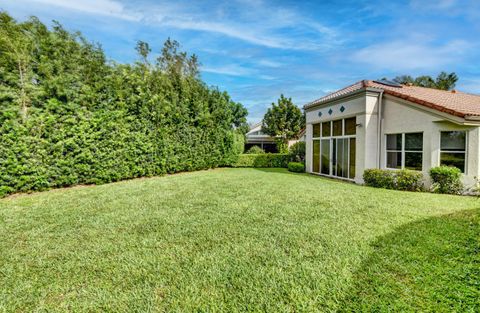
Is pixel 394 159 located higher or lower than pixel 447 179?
higher

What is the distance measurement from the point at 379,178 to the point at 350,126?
341 cm

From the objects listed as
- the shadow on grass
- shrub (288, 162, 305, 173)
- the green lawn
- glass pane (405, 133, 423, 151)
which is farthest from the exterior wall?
the shadow on grass

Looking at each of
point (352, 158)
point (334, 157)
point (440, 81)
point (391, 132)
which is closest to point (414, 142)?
point (391, 132)

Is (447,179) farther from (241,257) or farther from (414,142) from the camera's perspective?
(241,257)

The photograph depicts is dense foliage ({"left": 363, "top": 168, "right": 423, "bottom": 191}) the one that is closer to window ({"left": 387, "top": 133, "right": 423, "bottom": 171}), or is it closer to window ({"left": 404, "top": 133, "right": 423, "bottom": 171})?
window ({"left": 404, "top": 133, "right": 423, "bottom": 171})

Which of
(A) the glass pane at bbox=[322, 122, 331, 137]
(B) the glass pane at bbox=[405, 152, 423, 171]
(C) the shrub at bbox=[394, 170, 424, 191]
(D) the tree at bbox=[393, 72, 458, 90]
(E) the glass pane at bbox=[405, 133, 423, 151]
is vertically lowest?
(C) the shrub at bbox=[394, 170, 424, 191]

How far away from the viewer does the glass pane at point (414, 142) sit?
1019cm

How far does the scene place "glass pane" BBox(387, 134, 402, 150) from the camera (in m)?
11.0

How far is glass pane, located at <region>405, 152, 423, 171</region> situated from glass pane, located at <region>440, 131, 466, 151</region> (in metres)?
0.91

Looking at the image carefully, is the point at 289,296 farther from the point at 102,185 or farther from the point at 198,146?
the point at 198,146

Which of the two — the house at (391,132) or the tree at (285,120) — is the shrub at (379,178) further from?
the tree at (285,120)

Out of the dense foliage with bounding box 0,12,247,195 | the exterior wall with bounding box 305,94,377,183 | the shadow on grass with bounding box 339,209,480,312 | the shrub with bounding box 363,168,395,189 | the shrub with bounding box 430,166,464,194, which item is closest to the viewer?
the shadow on grass with bounding box 339,209,480,312

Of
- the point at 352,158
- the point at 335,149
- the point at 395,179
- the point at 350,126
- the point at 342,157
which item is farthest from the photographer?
the point at 335,149

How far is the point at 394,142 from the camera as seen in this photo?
1126cm
